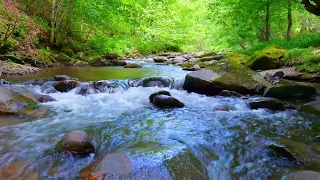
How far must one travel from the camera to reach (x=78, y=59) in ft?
45.6

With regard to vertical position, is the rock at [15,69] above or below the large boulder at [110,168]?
above

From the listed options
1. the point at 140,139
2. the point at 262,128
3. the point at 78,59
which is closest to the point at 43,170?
the point at 140,139

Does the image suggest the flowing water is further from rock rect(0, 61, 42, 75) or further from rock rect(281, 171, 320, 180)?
rock rect(0, 61, 42, 75)

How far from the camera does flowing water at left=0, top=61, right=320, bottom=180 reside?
2.94 meters

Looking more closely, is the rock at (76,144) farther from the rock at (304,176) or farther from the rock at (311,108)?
the rock at (311,108)

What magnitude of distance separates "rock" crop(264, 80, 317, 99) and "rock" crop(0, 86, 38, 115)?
5593 mm

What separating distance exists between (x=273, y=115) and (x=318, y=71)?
11.5 ft

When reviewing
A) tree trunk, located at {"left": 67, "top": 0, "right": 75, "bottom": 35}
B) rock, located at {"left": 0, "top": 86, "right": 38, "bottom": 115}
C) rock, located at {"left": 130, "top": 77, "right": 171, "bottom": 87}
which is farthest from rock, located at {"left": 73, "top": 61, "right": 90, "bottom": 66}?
rock, located at {"left": 0, "top": 86, "right": 38, "bottom": 115}

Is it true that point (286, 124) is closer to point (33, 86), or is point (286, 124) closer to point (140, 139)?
point (140, 139)

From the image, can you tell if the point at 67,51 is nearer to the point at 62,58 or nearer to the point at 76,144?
the point at 62,58

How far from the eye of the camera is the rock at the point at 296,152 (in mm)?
3123

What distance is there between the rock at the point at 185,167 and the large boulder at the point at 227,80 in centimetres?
409

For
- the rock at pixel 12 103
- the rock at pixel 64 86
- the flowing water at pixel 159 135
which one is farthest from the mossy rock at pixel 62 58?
the rock at pixel 12 103

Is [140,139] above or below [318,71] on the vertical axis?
below
